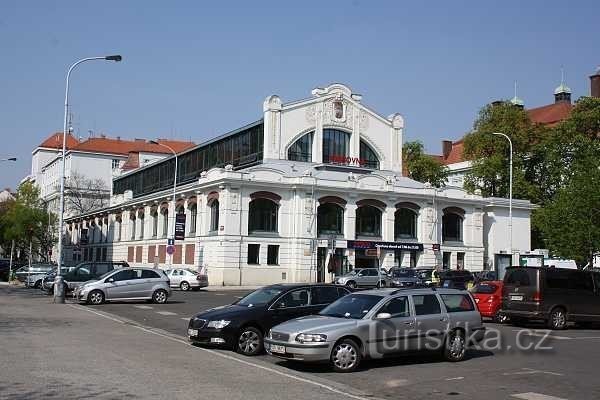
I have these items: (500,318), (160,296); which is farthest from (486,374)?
(160,296)

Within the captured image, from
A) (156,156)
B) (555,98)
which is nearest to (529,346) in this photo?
(555,98)

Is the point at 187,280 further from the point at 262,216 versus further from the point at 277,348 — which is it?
the point at 277,348

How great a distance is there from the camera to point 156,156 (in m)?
121

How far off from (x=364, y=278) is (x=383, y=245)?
10067 millimetres

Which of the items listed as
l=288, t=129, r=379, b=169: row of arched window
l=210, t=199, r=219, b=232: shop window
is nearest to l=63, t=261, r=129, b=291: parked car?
l=210, t=199, r=219, b=232: shop window

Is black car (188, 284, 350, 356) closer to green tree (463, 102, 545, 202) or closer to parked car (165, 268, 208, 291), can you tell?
parked car (165, 268, 208, 291)

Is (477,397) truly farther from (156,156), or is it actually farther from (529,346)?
(156,156)

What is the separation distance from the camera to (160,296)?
32.0 m

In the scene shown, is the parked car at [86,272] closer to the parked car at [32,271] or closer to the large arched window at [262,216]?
the parked car at [32,271]

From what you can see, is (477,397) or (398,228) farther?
(398,228)

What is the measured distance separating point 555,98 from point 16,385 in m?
103

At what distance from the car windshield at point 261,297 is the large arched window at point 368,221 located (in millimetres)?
42760

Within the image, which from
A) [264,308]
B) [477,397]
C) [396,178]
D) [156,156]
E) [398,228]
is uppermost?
[156,156]

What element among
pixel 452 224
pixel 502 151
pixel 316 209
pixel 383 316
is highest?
pixel 502 151
